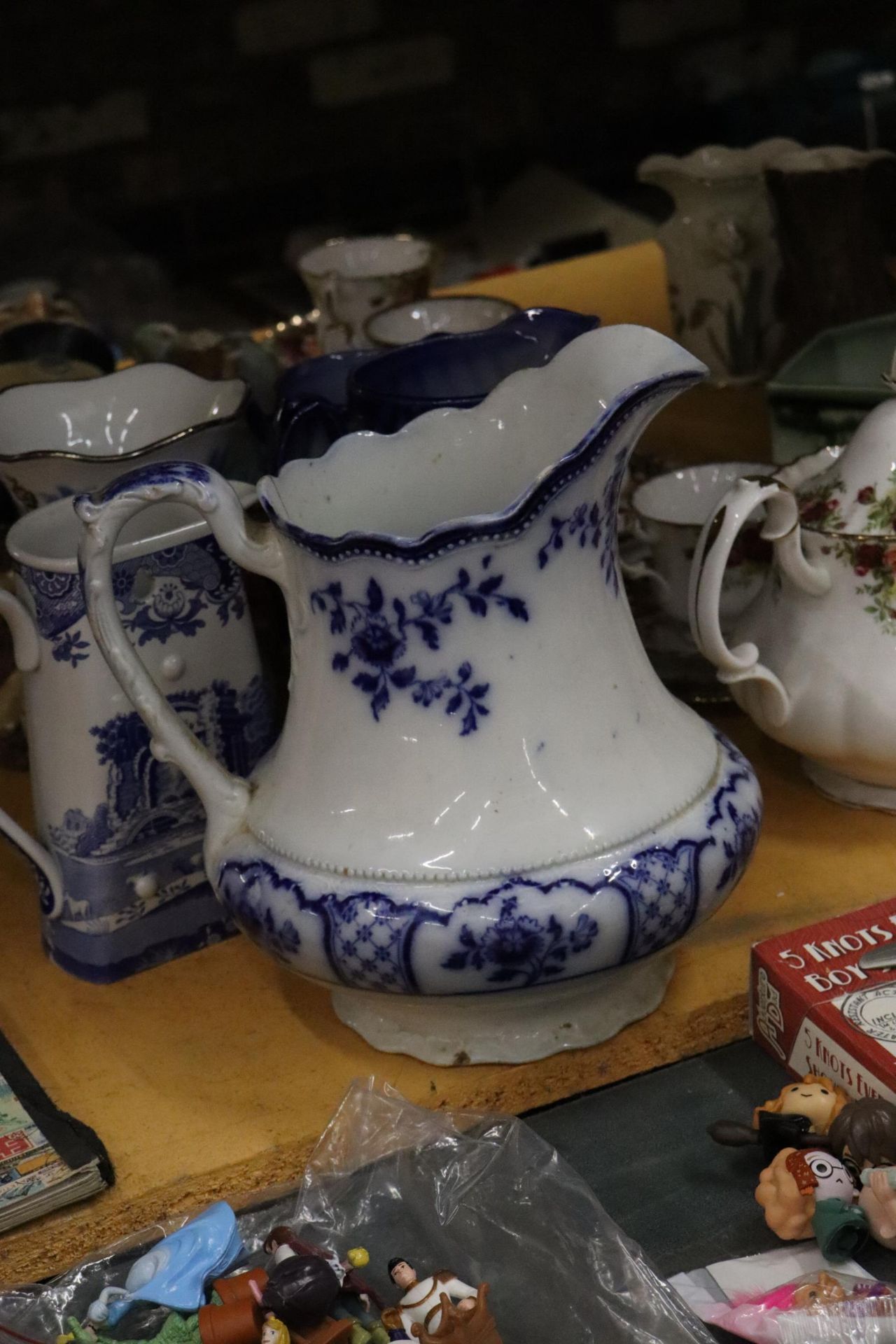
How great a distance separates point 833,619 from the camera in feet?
2.56

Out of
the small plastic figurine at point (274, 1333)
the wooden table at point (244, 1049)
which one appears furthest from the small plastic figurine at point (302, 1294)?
the wooden table at point (244, 1049)

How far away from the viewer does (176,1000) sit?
2.49 feet

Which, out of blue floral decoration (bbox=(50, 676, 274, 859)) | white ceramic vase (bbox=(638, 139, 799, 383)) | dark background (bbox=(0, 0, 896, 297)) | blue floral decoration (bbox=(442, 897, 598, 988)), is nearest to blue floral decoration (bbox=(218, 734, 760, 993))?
blue floral decoration (bbox=(442, 897, 598, 988))

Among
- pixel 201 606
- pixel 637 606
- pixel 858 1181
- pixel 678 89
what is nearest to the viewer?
pixel 858 1181

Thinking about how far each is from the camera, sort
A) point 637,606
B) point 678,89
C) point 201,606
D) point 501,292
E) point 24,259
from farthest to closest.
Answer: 1. point 678,89
2. point 24,259
3. point 501,292
4. point 637,606
5. point 201,606

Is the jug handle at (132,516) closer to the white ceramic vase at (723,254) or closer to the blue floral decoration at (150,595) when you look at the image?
the blue floral decoration at (150,595)

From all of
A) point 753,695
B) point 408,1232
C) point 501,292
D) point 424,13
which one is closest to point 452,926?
point 408,1232

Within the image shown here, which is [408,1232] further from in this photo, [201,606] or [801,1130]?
[201,606]

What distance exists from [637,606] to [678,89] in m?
1.45

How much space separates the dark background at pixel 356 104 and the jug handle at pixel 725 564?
131cm

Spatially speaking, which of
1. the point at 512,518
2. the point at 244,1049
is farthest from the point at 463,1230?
the point at 512,518

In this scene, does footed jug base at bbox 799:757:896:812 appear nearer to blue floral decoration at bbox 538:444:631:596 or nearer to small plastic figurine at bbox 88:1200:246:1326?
blue floral decoration at bbox 538:444:631:596

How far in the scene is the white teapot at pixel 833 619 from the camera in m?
0.76

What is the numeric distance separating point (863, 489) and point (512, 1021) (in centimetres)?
29
